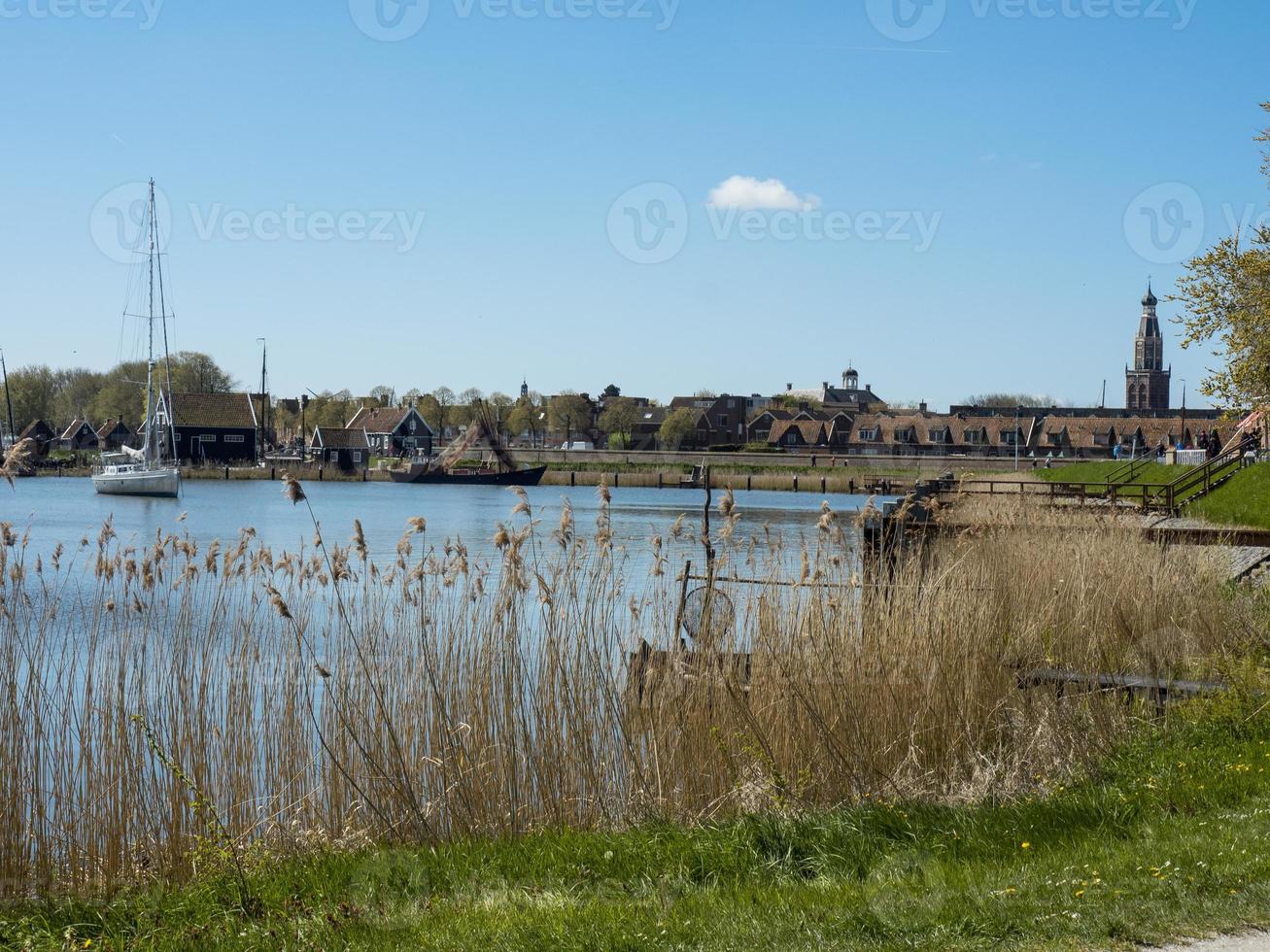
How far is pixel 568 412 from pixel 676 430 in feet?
52.2

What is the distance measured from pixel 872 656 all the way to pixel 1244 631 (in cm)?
487

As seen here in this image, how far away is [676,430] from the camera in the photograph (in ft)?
439

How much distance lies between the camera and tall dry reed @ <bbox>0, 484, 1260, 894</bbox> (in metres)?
7.90

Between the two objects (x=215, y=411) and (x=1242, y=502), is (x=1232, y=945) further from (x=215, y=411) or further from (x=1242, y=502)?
(x=215, y=411)

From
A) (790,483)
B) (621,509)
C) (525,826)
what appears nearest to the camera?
(525,826)

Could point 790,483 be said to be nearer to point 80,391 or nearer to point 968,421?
point 968,421

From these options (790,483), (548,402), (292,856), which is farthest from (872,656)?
(548,402)

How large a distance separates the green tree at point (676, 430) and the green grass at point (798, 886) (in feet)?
413

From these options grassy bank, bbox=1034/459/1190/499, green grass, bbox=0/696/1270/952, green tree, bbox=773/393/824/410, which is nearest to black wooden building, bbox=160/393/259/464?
grassy bank, bbox=1034/459/1190/499

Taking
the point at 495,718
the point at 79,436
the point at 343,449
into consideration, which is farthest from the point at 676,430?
the point at 495,718

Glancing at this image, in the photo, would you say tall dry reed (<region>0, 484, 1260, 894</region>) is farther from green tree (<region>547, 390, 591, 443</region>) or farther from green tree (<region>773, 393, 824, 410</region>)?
green tree (<region>773, 393, 824, 410</region>)

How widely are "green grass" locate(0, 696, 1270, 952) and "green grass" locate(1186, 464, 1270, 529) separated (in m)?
22.7

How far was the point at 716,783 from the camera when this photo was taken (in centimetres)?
858

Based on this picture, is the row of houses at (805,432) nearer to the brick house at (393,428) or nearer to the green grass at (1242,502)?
the brick house at (393,428)
